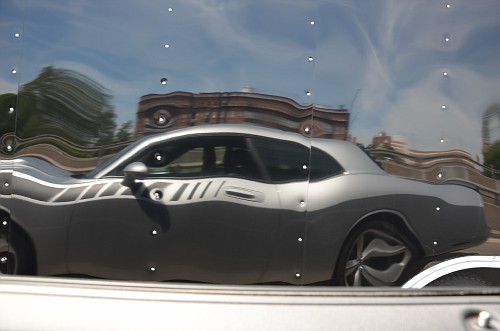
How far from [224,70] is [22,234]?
109cm

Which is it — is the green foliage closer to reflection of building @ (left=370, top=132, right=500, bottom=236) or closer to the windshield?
reflection of building @ (left=370, top=132, right=500, bottom=236)

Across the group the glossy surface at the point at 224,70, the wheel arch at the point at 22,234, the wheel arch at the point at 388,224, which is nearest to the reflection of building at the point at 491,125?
the glossy surface at the point at 224,70

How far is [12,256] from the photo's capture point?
2457 mm

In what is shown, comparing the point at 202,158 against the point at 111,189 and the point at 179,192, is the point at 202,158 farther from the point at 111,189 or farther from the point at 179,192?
the point at 111,189

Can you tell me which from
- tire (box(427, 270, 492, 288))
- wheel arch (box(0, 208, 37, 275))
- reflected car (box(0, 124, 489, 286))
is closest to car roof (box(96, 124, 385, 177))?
reflected car (box(0, 124, 489, 286))

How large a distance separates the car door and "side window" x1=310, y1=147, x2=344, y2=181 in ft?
0.62

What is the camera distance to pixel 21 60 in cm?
238

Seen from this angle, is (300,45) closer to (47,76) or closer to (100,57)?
(100,57)

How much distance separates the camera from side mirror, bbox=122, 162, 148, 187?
2393mm

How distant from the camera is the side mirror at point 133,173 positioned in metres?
2.39

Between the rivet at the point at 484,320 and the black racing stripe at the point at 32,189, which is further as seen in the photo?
the black racing stripe at the point at 32,189

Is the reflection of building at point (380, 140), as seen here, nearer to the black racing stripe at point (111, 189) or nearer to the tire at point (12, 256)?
the black racing stripe at point (111, 189)

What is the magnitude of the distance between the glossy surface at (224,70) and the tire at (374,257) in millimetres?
278

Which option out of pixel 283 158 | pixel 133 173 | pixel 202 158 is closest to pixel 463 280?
pixel 283 158
